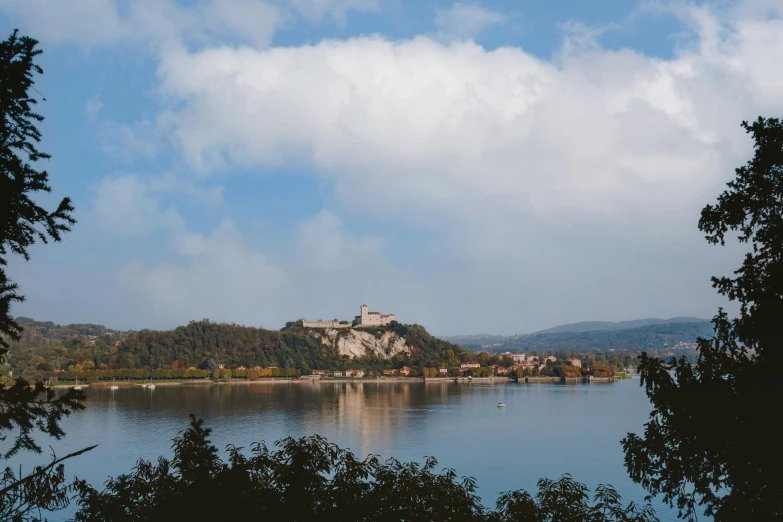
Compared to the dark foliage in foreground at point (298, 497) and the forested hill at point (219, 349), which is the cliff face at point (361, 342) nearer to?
the forested hill at point (219, 349)

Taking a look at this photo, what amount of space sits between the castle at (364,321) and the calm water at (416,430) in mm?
53634

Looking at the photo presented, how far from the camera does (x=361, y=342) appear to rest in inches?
3962

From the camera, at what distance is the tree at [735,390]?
15.9 ft

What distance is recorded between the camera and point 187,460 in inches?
236

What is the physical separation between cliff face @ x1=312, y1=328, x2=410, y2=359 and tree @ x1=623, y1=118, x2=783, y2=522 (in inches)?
3707

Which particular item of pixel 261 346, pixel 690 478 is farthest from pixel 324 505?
pixel 261 346

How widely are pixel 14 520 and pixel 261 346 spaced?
92025 millimetres

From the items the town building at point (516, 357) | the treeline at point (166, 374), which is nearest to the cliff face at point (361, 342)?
the treeline at point (166, 374)

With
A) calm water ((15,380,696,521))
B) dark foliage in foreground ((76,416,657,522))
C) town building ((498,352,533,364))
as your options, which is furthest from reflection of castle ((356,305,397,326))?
dark foliage in foreground ((76,416,657,522))

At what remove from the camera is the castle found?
4114 inches

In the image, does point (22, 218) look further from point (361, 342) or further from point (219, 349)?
point (361, 342)

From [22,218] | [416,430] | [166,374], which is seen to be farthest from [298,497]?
[166,374]

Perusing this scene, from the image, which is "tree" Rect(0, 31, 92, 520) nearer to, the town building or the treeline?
the treeline

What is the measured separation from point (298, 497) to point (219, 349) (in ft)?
288
